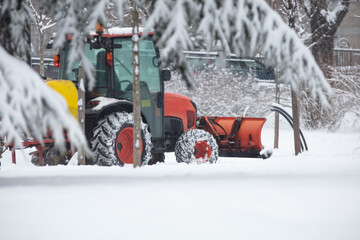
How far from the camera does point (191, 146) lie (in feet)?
33.4

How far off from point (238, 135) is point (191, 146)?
170 centimetres

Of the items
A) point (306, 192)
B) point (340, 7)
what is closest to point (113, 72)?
point (306, 192)

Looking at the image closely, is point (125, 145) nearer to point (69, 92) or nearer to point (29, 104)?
point (69, 92)

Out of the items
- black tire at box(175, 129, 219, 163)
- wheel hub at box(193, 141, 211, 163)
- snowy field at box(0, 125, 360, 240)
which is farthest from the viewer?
wheel hub at box(193, 141, 211, 163)

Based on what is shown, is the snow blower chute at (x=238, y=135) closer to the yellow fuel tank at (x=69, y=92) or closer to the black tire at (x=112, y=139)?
the black tire at (x=112, y=139)

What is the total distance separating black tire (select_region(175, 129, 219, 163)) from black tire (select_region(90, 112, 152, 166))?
1005 mm

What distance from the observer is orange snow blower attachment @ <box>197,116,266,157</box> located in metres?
11.4

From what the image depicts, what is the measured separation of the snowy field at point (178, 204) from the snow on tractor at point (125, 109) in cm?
110

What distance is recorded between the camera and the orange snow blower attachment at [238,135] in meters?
11.4

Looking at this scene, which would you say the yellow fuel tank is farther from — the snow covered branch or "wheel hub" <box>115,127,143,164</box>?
the snow covered branch

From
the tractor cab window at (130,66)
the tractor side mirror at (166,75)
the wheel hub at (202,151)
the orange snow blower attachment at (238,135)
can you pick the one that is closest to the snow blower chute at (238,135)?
the orange snow blower attachment at (238,135)

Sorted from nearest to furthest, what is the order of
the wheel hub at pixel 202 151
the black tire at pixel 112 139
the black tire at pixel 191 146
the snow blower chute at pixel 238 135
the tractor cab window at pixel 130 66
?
the black tire at pixel 112 139 → the tractor cab window at pixel 130 66 → the black tire at pixel 191 146 → the wheel hub at pixel 202 151 → the snow blower chute at pixel 238 135

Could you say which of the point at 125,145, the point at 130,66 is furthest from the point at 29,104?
the point at 125,145

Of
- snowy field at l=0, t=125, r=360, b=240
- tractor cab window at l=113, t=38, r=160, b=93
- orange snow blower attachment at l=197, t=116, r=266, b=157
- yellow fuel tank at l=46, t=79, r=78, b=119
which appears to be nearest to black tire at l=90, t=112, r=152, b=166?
yellow fuel tank at l=46, t=79, r=78, b=119
